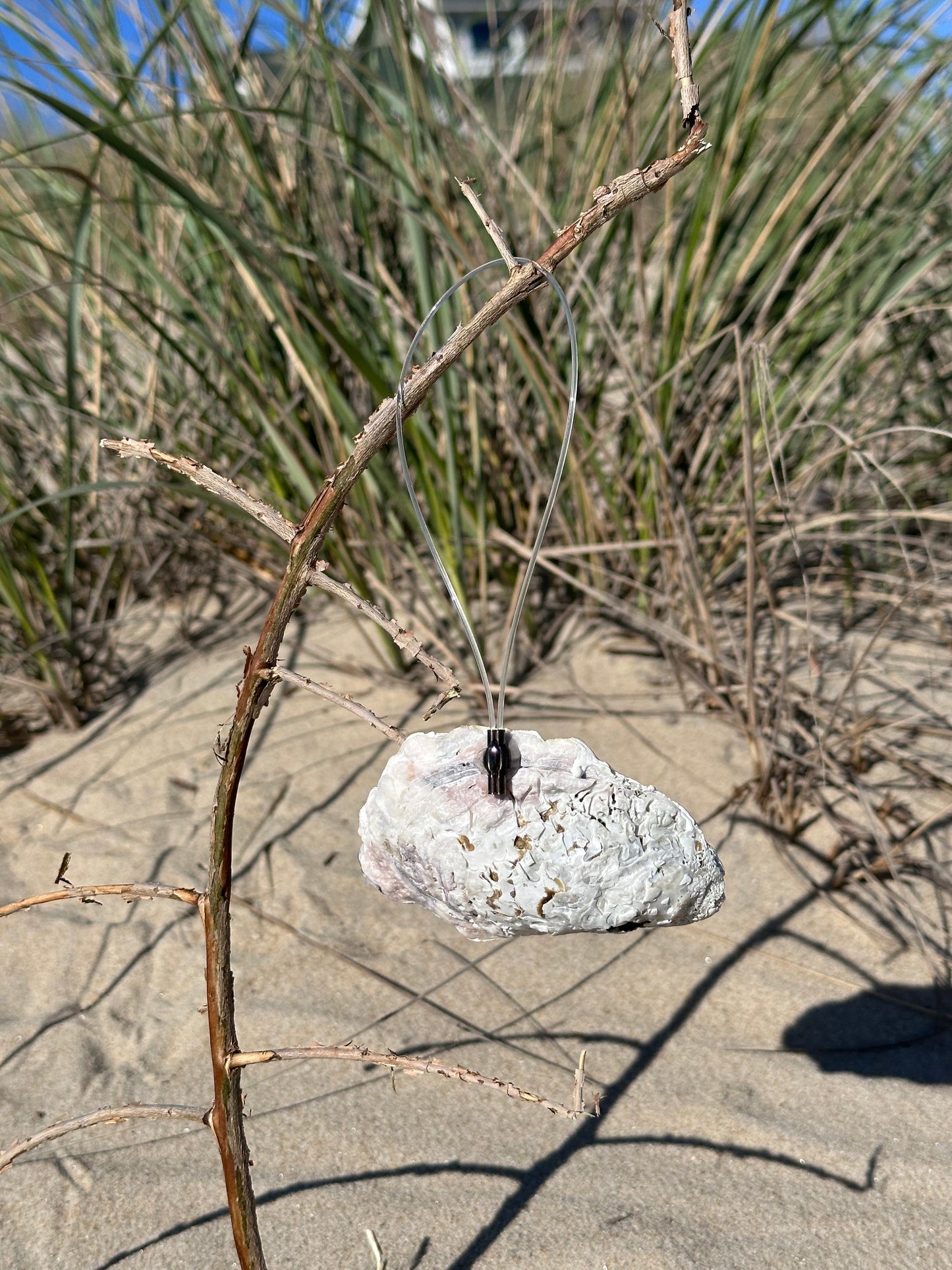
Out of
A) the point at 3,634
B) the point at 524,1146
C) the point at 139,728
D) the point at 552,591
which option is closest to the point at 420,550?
the point at 552,591

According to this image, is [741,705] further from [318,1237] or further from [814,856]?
[318,1237]

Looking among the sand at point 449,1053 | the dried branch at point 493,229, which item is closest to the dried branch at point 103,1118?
the sand at point 449,1053

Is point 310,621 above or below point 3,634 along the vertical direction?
below

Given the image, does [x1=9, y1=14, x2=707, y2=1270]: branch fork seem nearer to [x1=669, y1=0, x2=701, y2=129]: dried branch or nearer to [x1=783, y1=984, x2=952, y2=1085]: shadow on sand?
[x1=669, y1=0, x2=701, y2=129]: dried branch

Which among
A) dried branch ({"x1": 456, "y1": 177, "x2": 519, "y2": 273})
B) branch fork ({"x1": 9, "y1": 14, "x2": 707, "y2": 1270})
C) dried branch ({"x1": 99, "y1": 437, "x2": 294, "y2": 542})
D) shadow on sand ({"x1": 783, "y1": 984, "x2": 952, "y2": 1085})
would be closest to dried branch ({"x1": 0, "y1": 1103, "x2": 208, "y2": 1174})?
branch fork ({"x1": 9, "y1": 14, "x2": 707, "y2": 1270})

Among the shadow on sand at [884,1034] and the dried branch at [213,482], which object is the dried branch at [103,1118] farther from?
the shadow on sand at [884,1034]
